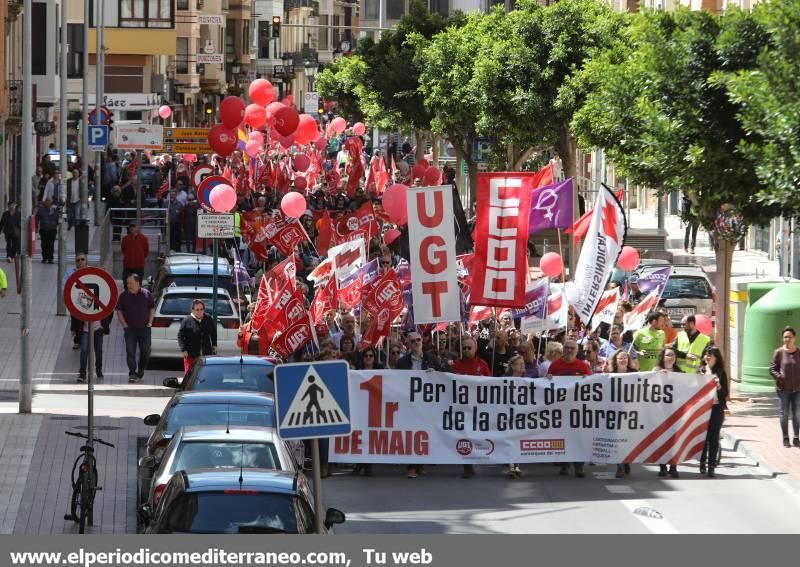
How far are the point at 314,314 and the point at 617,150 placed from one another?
508cm

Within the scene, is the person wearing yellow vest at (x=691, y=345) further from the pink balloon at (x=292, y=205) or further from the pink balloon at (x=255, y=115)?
the pink balloon at (x=255, y=115)

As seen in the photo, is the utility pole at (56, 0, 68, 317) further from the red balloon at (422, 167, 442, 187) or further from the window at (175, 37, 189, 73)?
the window at (175, 37, 189, 73)

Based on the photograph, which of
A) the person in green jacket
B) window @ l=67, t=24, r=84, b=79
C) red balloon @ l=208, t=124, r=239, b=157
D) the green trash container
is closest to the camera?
the person in green jacket

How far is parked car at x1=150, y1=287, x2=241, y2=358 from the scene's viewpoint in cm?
2680

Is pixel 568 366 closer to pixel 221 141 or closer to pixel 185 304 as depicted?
pixel 185 304

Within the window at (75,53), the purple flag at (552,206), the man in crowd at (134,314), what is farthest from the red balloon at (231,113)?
the window at (75,53)

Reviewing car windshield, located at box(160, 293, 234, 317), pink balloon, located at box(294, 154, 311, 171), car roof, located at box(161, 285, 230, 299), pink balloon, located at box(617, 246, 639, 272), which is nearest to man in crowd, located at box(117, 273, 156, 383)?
car windshield, located at box(160, 293, 234, 317)

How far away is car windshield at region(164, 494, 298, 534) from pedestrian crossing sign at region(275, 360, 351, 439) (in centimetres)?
50

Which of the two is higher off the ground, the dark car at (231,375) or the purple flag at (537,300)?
the purple flag at (537,300)

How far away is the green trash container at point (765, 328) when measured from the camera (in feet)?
82.6

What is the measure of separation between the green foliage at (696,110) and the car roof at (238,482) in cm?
998

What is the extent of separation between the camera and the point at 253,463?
15.1 meters

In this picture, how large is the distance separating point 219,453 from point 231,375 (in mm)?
4127

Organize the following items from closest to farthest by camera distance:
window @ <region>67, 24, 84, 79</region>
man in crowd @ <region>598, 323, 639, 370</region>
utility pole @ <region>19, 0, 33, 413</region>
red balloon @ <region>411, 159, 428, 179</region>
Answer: man in crowd @ <region>598, 323, 639, 370</region> < utility pole @ <region>19, 0, 33, 413</region> < red balloon @ <region>411, 159, 428, 179</region> < window @ <region>67, 24, 84, 79</region>
